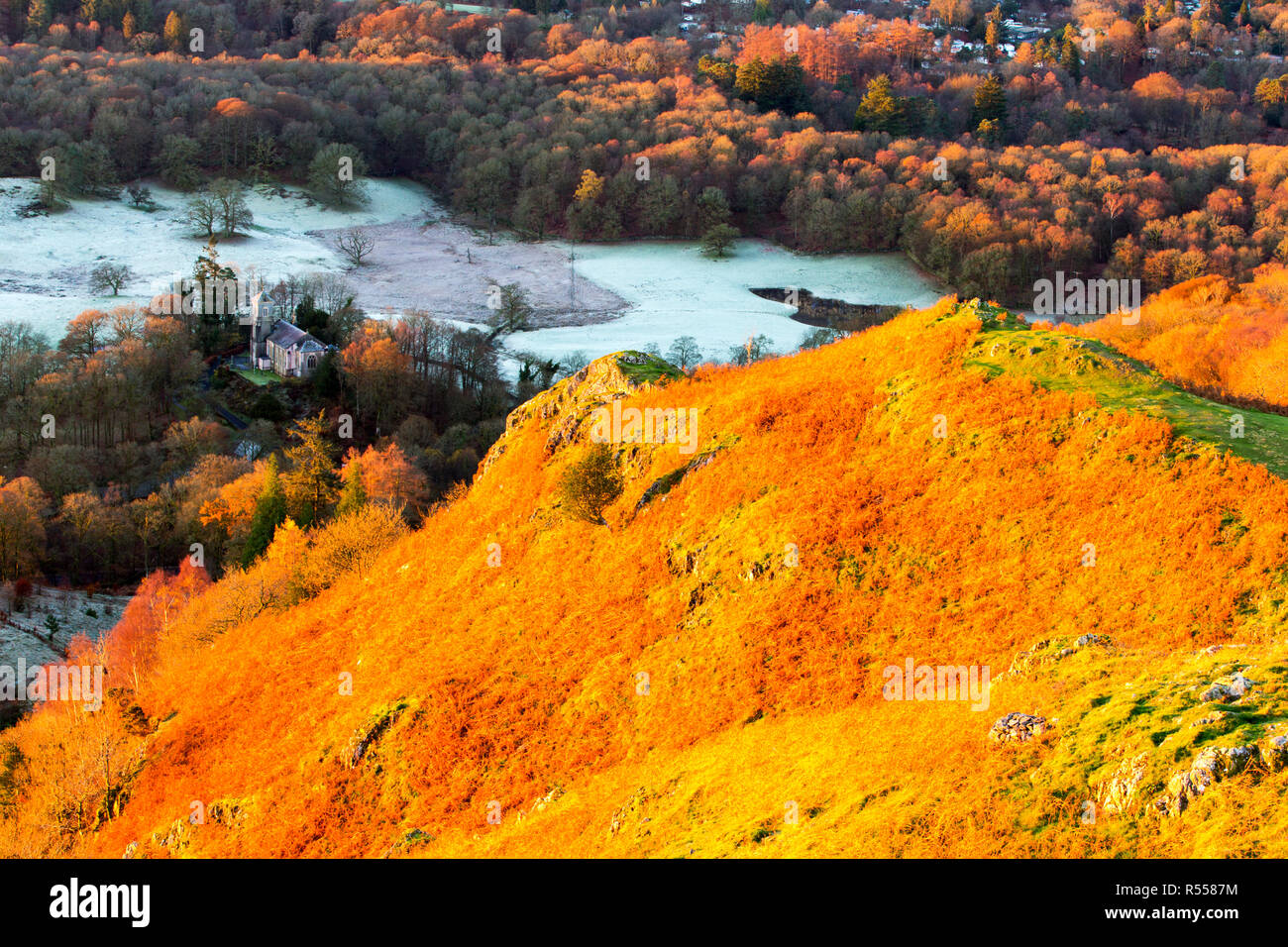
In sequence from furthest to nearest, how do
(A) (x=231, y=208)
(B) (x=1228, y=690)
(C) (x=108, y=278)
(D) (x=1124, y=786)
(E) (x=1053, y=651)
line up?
(A) (x=231, y=208), (C) (x=108, y=278), (E) (x=1053, y=651), (B) (x=1228, y=690), (D) (x=1124, y=786)

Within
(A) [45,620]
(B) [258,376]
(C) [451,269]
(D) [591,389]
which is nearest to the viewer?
(D) [591,389]

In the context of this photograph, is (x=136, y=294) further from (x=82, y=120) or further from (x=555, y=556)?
(x=555, y=556)

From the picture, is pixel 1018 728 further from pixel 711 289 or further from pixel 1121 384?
pixel 711 289

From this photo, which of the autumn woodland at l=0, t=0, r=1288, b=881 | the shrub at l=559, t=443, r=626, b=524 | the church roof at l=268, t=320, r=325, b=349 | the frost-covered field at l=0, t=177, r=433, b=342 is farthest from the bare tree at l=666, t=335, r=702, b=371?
the shrub at l=559, t=443, r=626, b=524

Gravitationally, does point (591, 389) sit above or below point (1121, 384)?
below

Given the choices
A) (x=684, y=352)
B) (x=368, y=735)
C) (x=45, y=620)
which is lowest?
(x=45, y=620)

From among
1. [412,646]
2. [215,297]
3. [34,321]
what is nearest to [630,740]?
[412,646]

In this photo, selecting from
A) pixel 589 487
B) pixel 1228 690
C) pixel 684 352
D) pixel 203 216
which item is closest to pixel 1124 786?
pixel 1228 690
